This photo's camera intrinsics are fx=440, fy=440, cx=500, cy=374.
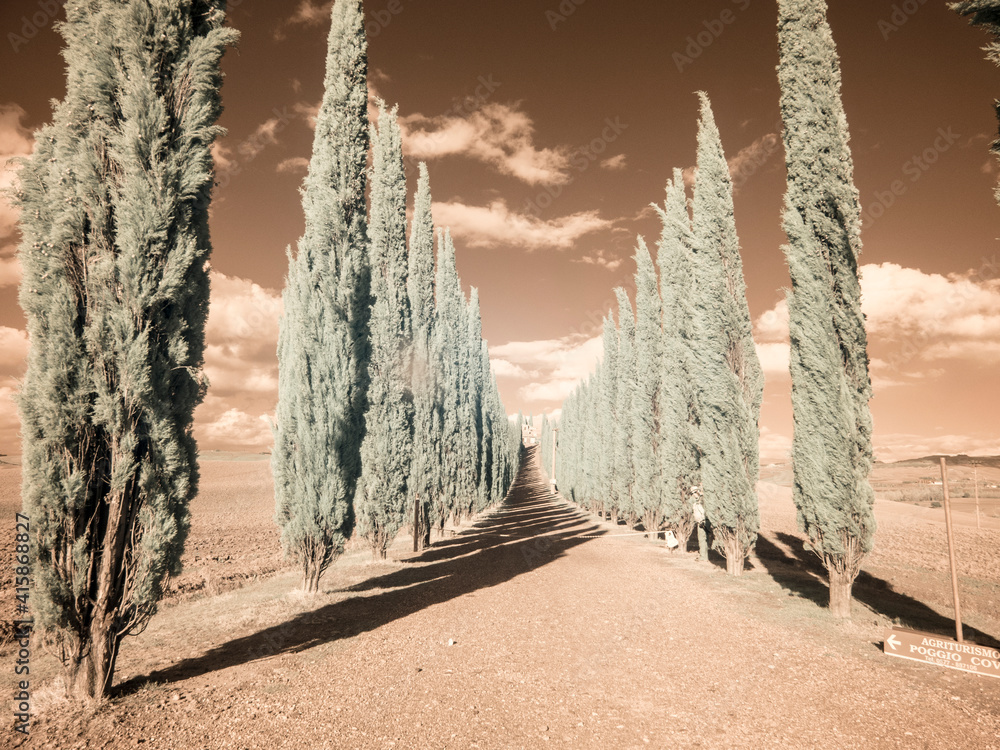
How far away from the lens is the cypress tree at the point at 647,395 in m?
20.4

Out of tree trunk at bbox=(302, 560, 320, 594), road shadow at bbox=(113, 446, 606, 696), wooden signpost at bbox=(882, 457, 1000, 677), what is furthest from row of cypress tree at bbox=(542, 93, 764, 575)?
tree trunk at bbox=(302, 560, 320, 594)

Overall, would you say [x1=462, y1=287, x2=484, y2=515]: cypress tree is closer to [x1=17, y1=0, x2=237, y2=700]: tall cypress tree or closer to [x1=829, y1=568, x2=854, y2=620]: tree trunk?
[x1=829, y1=568, x2=854, y2=620]: tree trunk

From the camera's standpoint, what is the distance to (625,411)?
25984mm

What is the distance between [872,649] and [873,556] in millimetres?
12137

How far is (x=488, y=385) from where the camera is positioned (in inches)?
1684

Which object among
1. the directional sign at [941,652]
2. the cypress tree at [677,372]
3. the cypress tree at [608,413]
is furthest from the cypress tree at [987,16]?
the cypress tree at [608,413]

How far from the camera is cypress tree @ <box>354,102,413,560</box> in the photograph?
13.9m

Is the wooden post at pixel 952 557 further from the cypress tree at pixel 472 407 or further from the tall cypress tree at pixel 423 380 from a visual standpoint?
the cypress tree at pixel 472 407

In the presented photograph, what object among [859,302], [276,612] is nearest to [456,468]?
[276,612]

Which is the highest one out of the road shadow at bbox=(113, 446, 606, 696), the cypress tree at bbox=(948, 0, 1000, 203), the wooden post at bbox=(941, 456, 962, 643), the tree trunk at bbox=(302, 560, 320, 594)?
the cypress tree at bbox=(948, 0, 1000, 203)

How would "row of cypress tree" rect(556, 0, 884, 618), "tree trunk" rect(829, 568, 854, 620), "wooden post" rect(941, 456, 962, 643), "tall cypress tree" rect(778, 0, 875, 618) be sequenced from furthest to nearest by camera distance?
"row of cypress tree" rect(556, 0, 884, 618) → "tall cypress tree" rect(778, 0, 875, 618) → "tree trunk" rect(829, 568, 854, 620) → "wooden post" rect(941, 456, 962, 643)

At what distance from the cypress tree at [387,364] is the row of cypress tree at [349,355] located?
37mm

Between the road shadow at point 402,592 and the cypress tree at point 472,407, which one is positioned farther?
the cypress tree at point 472,407

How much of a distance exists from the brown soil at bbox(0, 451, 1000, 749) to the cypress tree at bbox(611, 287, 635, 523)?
1359cm
